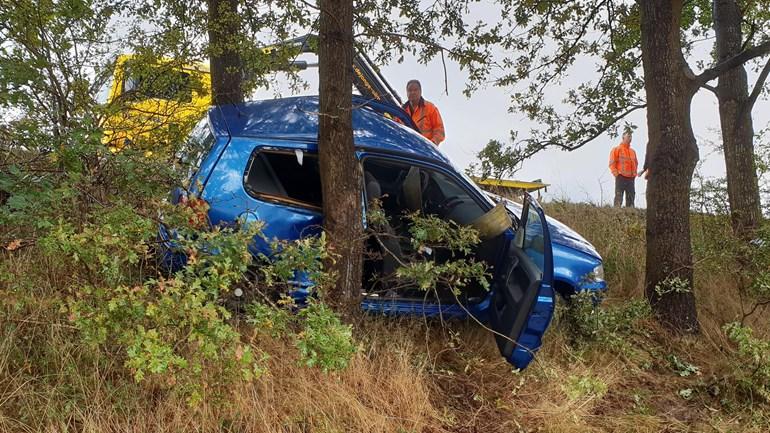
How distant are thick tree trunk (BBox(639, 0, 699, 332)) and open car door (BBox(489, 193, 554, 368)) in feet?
6.33

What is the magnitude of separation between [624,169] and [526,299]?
8951mm

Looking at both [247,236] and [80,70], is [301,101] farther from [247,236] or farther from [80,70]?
[247,236]

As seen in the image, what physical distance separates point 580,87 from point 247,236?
622 centimetres

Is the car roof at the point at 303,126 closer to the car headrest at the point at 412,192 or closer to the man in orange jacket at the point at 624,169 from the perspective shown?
the car headrest at the point at 412,192

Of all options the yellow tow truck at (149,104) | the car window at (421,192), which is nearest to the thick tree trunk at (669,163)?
the car window at (421,192)

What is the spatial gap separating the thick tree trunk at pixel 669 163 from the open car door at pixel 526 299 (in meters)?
1.93

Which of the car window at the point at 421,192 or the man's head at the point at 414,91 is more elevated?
the man's head at the point at 414,91

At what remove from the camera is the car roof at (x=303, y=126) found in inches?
167

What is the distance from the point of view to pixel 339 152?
3.93 m

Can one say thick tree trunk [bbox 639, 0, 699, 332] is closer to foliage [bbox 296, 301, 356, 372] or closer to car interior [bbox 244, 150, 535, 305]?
car interior [bbox 244, 150, 535, 305]

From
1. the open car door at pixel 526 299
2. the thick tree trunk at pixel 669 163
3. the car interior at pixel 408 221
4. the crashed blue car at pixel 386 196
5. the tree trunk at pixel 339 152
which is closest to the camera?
the open car door at pixel 526 299

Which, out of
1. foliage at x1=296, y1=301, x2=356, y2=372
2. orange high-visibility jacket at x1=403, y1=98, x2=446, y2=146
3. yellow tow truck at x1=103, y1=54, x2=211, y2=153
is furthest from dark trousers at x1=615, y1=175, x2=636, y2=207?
foliage at x1=296, y1=301, x2=356, y2=372

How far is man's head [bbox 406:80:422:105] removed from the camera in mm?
7371

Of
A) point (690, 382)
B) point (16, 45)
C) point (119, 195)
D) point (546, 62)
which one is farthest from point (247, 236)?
point (546, 62)
